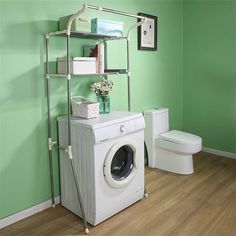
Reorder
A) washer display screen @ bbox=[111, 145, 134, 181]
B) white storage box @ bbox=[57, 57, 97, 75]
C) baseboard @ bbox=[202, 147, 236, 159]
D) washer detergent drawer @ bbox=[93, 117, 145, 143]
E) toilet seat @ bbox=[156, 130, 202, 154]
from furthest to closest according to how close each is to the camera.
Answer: baseboard @ bbox=[202, 147, 236, 159] < toilet seat @ bbox=[156, 130, 202, 154] < washer display screen @ bbox=[111, 145, 134, 181] < white storage box @ bbox=[57, 57, 97, 75] < washer detergent drawer @ bbox=[93, 117, 145, 143]

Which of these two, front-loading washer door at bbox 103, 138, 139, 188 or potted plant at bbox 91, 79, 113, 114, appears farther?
potted plant at bbox 91, 79, 113, 114

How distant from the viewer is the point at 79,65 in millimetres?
2131

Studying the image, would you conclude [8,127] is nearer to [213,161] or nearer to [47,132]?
[47,132]

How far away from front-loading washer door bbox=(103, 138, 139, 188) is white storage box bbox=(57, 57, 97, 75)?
622 mm

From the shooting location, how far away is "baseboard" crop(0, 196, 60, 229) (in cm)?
212

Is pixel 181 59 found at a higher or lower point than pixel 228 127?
higher

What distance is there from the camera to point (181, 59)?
→ 152 inches

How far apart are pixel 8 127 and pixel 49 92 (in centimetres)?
43

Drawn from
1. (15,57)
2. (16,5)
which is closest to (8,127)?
(15,57)

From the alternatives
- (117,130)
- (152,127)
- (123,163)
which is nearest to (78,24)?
(117,130)

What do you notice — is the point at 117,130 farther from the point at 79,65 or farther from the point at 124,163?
the point at 79,65

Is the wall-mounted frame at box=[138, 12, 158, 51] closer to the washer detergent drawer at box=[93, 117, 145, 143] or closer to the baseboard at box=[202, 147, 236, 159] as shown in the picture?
the washer detergent drawer at box=[93, 117, 145, 143]

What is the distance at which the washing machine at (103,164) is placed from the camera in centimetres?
204

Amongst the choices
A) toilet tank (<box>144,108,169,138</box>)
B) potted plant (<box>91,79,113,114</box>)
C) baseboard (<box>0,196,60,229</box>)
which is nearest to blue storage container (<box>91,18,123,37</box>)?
potted plant (<box>91,79,113,114</box>)
